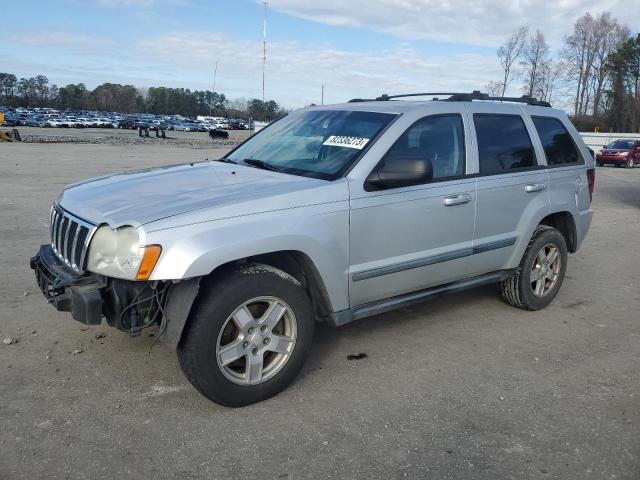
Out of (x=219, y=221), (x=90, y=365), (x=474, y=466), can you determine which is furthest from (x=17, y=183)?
(x=474, y=466)

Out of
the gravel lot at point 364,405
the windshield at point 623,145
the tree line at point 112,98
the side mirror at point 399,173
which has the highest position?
the tree line at point 112,98

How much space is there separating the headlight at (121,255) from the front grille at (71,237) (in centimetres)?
6

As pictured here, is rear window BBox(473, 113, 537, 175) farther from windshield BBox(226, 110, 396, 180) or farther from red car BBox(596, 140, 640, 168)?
red car BBox(596, 140, 640, 168)

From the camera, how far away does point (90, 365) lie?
13.1ft

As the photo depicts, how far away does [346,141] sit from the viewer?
416 cm

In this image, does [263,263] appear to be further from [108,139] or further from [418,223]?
[108,139]

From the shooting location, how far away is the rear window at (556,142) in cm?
534

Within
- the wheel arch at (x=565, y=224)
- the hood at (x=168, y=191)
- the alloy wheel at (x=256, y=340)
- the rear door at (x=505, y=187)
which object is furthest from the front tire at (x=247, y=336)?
the wheel arch at (x=565, y=224)

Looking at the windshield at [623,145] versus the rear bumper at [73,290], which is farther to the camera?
the windshield at [623,145]

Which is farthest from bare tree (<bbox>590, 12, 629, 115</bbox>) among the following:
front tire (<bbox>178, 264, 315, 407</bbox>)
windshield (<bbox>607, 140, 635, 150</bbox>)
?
front tire (<bbox>178, 264, 315, 407</bbox>)

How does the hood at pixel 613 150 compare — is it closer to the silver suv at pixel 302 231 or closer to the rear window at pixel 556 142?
the rear window at pixel 556 142

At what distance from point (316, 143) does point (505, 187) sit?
164cm

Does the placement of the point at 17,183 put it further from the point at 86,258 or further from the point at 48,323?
the point at 86,258

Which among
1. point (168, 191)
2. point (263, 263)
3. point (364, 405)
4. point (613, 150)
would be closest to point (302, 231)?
point (263, 263)
